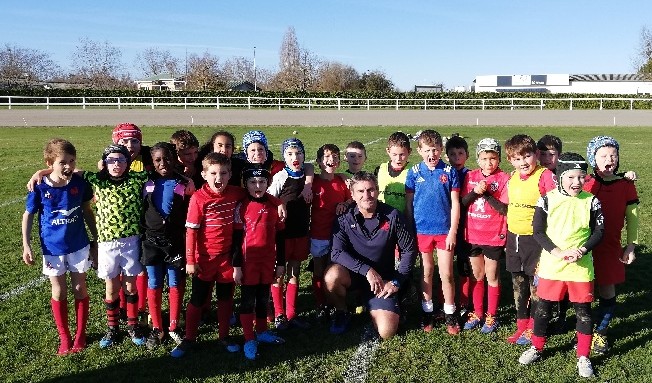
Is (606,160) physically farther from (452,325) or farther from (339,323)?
(339,323)

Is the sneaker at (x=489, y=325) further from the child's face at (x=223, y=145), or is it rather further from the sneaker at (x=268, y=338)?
the child's face at (x=223, y=145)

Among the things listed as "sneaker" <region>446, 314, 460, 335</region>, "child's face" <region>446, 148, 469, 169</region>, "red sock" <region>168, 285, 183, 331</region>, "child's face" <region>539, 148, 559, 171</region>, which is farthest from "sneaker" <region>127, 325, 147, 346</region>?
"child's face" <region>539, 148, 559, 171</region>

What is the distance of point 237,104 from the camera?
43344 mm

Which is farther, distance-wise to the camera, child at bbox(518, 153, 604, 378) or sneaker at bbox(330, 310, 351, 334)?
sneaker at bbox(330, 310, 351, 334)

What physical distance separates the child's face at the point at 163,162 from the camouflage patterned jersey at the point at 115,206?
24cm

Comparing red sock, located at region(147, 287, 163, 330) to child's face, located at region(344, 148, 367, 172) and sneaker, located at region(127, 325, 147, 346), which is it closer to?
sneaker, located at region(127, 325, 147, 346)

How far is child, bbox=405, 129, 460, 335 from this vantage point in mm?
4918

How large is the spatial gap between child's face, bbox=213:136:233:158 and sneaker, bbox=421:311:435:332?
2.44 metres

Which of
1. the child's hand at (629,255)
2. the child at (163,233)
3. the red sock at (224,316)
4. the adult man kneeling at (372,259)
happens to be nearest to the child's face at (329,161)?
the adult man kneeling at (372,259)

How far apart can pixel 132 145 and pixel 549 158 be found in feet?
12.8

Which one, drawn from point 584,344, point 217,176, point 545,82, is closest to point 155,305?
point 217,176

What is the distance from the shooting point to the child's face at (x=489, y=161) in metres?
4.93

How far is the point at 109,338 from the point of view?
4.80 meters

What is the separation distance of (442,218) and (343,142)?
16902 millimetres
